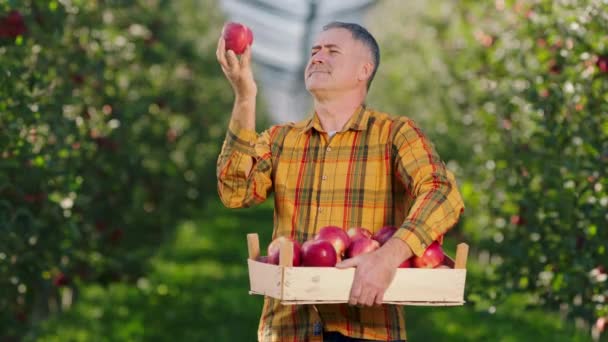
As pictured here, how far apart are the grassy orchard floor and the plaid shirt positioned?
10.8 feet

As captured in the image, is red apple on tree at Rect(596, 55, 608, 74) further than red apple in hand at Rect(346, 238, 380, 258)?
Yes

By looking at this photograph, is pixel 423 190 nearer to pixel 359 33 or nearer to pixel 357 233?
pixel 357 233

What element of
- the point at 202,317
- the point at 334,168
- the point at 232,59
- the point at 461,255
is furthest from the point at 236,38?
the point at 202,317

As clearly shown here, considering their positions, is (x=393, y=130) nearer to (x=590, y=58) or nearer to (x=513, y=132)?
(x=590, y=58)

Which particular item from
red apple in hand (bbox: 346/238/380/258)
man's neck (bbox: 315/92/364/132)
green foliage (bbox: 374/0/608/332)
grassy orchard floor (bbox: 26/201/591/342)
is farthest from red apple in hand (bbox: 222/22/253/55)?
grassy orchard floor (bbox: 26/201/591/342)

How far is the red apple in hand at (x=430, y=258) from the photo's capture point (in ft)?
9.81

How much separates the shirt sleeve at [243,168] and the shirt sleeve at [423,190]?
41cm

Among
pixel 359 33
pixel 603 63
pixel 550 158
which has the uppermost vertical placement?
pixel 603 63

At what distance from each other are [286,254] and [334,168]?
0.47 m

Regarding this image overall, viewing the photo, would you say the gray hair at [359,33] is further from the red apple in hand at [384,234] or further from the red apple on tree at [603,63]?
the red apple on tree at [603,63]

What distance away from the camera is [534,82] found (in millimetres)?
5945

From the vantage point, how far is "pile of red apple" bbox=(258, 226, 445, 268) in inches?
113

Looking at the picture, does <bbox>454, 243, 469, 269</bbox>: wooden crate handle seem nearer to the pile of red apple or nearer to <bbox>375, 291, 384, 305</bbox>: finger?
the pile of red apple

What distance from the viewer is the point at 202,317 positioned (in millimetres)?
8289
